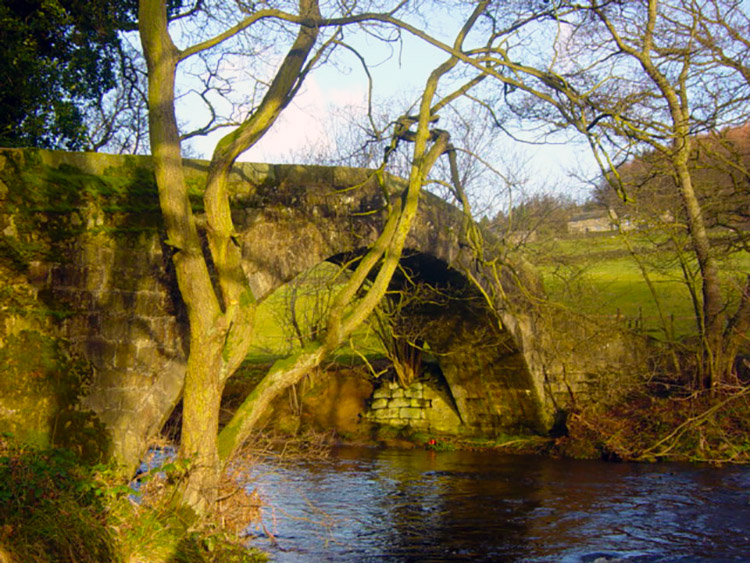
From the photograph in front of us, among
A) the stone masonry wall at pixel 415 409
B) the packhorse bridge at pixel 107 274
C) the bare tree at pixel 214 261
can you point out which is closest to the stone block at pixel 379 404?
the stone masonry wall at pixel 415 409

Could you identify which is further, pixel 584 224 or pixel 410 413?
pixel 584 224

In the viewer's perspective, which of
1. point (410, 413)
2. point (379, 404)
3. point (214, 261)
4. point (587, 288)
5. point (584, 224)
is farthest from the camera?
point (584, 224)

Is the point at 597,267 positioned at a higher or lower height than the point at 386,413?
higher

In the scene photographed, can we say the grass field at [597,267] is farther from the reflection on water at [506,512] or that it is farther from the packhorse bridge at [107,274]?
the packhorse bridge at [107,274]

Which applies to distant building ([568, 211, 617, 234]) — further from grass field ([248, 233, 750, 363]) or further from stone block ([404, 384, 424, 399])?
stone block ([404, 384, 424, 399])

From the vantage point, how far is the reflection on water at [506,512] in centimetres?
728

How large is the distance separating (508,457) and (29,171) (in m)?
10.4

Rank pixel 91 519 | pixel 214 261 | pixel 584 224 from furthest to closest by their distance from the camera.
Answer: pixel 584 224 < pixel 214 261 < pixel 91 519

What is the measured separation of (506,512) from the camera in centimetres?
919

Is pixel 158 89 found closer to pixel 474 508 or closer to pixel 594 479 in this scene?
pixel 474 508

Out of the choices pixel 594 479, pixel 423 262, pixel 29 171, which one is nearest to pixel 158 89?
pixel 29 171

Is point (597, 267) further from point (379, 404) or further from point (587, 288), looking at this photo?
point (379, 404)

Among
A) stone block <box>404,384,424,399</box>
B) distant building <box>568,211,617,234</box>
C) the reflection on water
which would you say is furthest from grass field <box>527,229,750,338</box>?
stone block <box>404,384,424,399</box>

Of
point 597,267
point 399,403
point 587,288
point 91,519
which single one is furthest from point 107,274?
point 597,267
